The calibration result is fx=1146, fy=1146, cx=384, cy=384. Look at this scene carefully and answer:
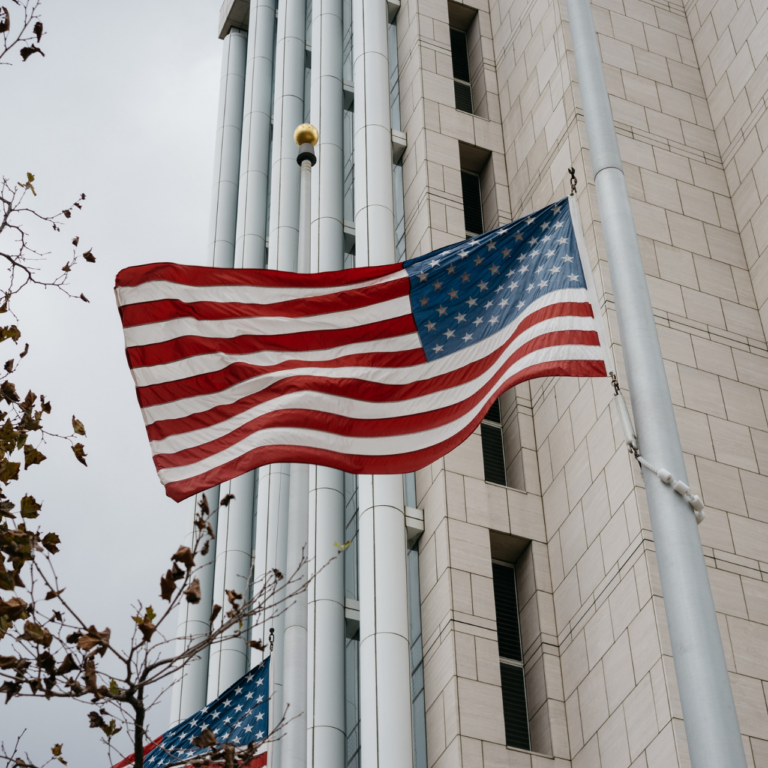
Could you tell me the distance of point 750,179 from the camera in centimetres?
2433

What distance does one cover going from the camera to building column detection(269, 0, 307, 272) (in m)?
31.2

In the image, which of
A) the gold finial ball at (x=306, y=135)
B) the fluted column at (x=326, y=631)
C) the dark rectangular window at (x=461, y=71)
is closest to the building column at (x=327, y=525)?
the fluted column at (x=326, y=631)

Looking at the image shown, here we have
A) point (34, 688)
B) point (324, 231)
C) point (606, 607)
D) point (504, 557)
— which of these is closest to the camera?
point (34, 688)

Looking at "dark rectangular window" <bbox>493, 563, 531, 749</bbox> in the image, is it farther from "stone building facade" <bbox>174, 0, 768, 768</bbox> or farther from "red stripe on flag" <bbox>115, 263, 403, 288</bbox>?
"red stripe on flag" <bbox>115, 263, 403, 288</bbox>

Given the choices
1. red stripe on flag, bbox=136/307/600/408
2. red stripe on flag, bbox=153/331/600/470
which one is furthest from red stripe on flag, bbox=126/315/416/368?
red stripe on flag, bbox=153/331/600/470

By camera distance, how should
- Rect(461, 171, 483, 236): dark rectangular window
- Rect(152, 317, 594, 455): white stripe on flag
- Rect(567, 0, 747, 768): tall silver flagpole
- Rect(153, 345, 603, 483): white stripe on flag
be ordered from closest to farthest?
Rect(567, 0, 747, 768): tall silver flagpole
Rect(153, 345, 603, 483): white stripe on flag
Rect(152, 317, 594, 455): white stripe on flag
Rect(461, 171, 483, 236): dark rectangular window

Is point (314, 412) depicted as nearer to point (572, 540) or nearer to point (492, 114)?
point (572, 540)

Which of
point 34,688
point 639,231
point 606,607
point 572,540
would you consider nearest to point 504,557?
point 572,540

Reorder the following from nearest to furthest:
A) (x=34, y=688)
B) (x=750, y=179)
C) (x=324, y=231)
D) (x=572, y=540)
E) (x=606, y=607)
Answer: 1. (x=34, y=688)
2. (x=606, y=607)
3. (x=572, y=540)
4. (x=750, y=179)
5. (x=324, y=231)

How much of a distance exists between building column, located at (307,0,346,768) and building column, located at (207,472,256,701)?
4.39 metres

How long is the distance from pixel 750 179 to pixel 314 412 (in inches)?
636

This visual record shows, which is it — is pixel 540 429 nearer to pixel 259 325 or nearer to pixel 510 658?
pixel 510 658

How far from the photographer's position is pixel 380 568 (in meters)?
21.3

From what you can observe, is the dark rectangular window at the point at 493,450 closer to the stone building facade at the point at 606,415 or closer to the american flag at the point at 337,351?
the stone building facade at the point at 606,415
